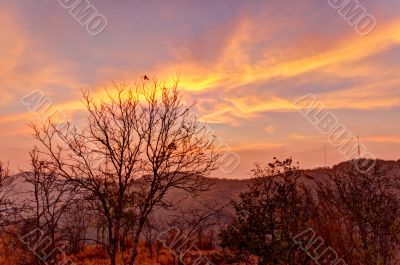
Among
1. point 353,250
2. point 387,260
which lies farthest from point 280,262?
point 387,260

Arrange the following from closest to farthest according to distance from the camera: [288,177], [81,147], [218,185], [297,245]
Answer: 1. [297,245]
2. [81,147]
3. [288,177]
4. [218,185]

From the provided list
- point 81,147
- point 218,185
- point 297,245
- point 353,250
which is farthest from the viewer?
point 218,185

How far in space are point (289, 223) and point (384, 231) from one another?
5.67 m

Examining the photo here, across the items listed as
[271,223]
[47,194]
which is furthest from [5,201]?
[271,223]

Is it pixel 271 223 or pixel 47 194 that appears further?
pixel 47 194

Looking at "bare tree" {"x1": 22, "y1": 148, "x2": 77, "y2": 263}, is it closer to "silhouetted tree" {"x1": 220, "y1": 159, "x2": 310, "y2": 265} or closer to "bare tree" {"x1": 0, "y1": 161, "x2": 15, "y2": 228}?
"bare tree" {"x1": 0, "y1": 161, "x2": 15, "y2": 228}

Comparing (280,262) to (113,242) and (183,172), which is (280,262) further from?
(113,242)

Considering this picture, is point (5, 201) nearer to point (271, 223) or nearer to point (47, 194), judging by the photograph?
point (47, 194)

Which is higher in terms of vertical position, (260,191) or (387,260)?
(260,191)

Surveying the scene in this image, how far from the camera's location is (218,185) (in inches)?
3465

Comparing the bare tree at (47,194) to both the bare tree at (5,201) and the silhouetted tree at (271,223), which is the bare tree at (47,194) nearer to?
the bare tree at (5,201)

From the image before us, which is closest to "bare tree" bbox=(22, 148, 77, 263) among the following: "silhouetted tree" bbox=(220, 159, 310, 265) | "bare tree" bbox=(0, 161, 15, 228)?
"bare tree" bbox=(0, 161, 15, 228)

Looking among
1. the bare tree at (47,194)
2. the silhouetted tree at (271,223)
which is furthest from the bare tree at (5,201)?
the silhouetted tree at (271,223)

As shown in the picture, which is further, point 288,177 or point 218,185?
point 218,185
